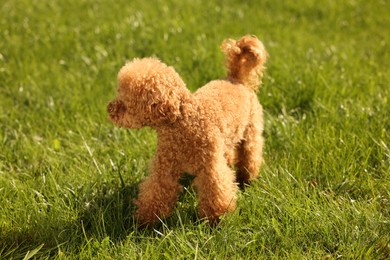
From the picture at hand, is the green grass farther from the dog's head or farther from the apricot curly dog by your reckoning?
the dog's head

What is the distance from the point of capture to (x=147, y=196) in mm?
2955

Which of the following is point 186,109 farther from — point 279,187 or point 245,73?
point 279,187

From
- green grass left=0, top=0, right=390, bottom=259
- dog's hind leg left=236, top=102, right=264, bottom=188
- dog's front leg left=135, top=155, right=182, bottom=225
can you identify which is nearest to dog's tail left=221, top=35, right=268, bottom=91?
dog's hind leg left=236, top=102, right=264, bottom=188

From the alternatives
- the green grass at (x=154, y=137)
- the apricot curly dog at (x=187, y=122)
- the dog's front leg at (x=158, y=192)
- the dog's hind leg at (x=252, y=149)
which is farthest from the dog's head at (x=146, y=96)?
the dog's hind leg at (x=252, y=149)

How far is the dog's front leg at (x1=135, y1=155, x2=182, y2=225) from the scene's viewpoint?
289 centimetres

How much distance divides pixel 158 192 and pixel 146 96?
2.27ft

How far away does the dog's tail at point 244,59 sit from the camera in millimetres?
3238

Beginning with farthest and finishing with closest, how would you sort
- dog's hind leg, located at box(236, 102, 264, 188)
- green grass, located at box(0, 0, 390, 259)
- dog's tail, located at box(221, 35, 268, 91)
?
dog's hind leg, located at box(236, 102, 264, 188) → dog's tail, located at box(221, 35, 268, 91) → green grass, located at box(0, 0, 390, 259)

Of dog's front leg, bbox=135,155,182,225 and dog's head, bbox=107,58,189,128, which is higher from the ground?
dog's head, bbox=107,58,189,128

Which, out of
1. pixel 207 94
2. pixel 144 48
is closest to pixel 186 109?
pixel 207 94

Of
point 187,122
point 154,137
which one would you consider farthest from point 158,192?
point 154,137

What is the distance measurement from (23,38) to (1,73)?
90 cm

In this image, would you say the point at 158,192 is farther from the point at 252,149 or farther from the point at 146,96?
the point at 252,149

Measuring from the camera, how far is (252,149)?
341 cm
